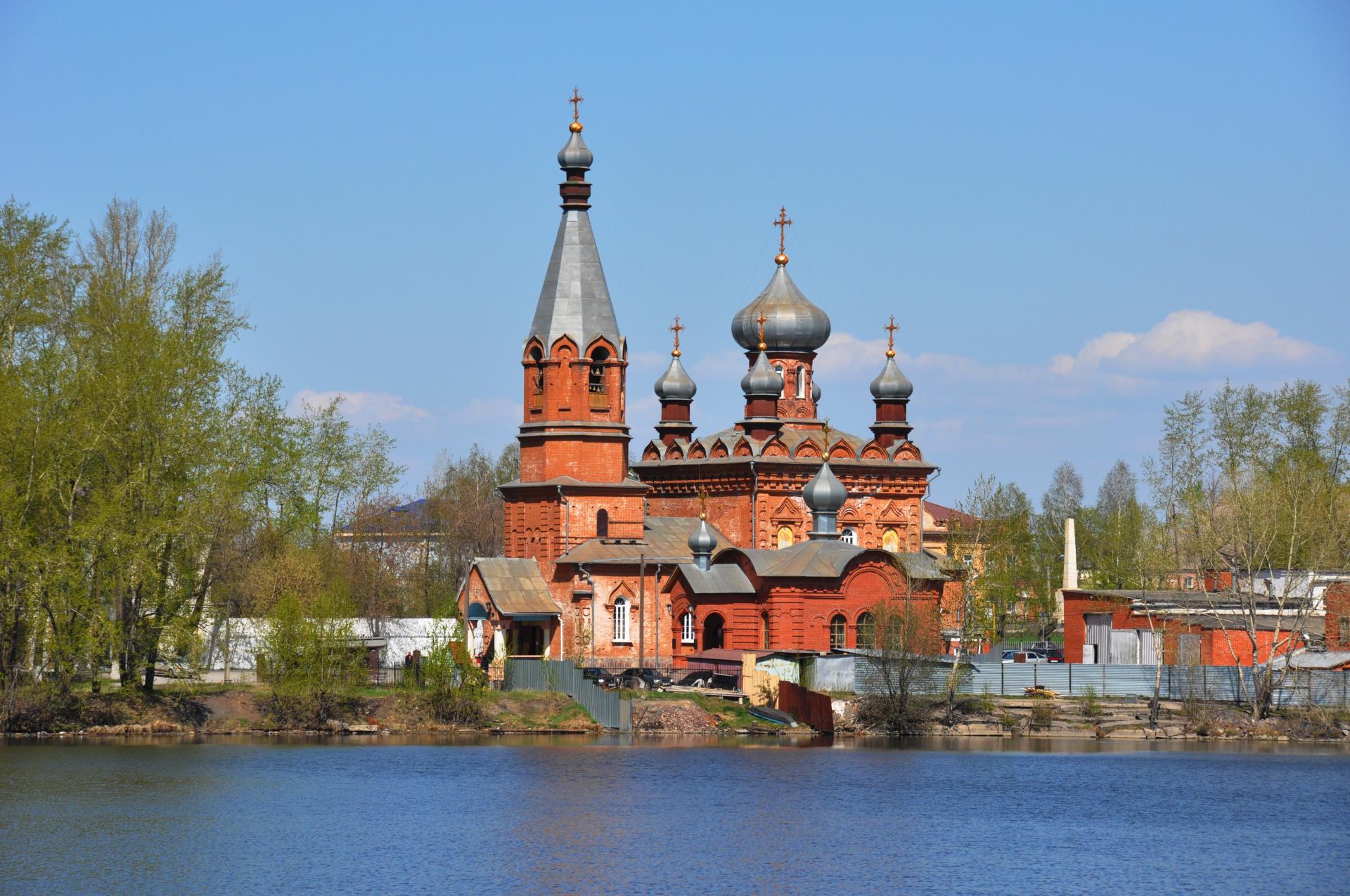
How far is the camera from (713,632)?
178ft

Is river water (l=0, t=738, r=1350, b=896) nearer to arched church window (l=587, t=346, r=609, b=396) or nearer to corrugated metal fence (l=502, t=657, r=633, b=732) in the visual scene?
corrugated metal fence (l=502, t=657, r=633, b=732)

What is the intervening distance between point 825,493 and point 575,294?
8.50 metres

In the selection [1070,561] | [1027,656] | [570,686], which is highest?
[1070,561]

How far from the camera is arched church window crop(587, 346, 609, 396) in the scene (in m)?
54.1

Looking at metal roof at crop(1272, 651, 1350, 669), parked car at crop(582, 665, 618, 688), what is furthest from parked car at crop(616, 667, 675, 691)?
metal roof at crop(1272, 651, 1350, 669)

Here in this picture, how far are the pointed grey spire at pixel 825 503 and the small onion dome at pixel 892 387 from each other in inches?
367

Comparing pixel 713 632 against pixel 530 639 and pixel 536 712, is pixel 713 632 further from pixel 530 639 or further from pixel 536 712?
pixel 536 712

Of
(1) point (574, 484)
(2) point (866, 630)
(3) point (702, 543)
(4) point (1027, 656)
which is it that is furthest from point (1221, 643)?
(1) point (574, 484)

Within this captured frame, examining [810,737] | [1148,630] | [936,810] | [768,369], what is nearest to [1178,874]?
[936,810]

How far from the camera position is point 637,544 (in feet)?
180

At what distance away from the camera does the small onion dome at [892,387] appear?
64375 millimetres

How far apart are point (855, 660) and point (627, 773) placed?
34.7 ft

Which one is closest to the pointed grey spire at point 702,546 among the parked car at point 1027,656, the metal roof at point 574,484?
the metal roof at point 574,484

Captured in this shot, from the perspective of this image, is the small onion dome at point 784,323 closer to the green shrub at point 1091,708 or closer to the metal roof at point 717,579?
the metal roof at point 717,579
